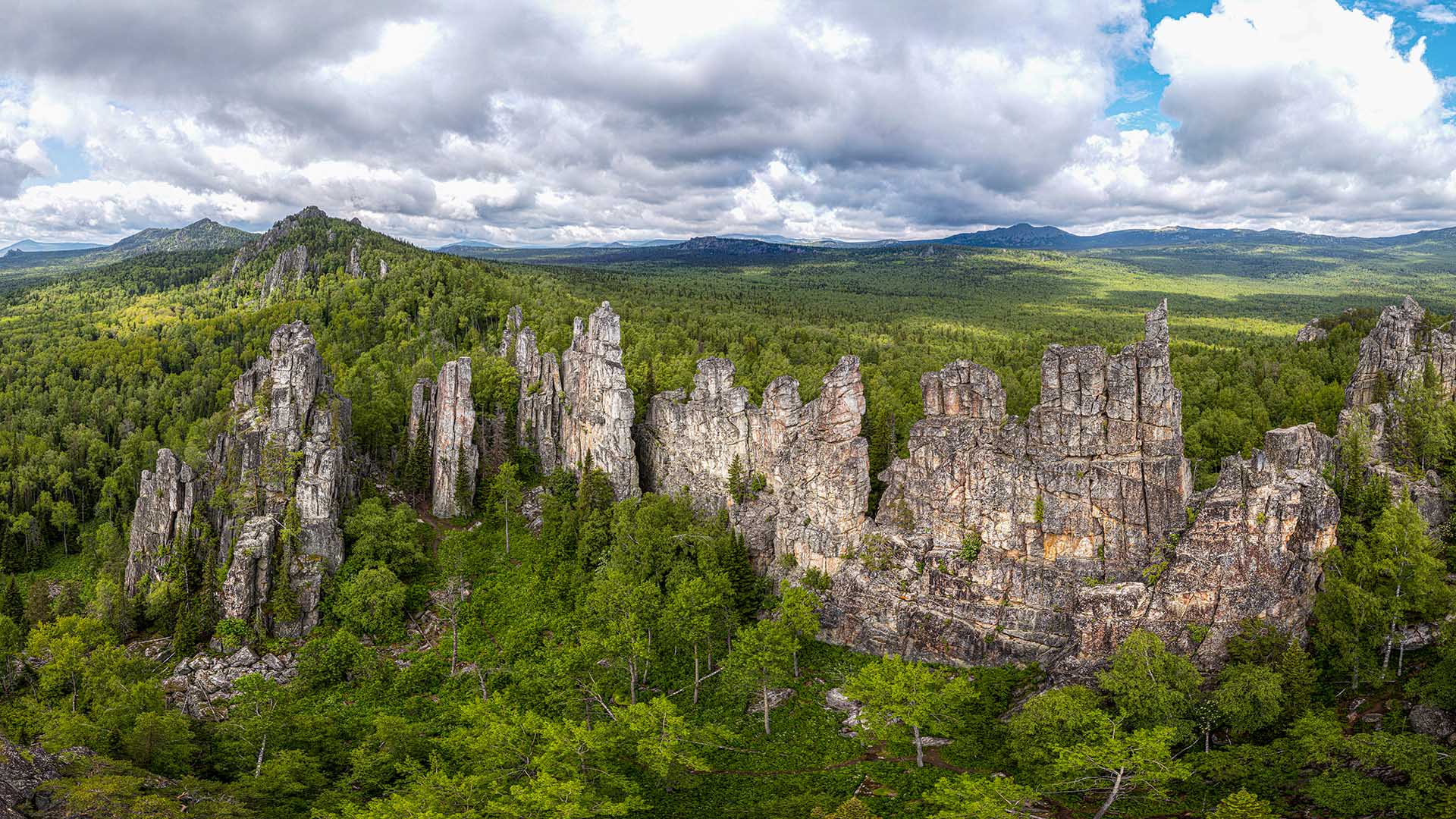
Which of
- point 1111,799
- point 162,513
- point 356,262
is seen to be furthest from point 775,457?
point 356,262

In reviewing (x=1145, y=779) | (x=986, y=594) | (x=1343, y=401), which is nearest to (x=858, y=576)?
(x=986, y=594)

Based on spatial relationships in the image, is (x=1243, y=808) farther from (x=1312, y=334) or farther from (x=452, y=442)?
(x=1312, y=334)

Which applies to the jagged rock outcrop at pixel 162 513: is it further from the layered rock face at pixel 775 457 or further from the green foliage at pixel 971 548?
the green foliage at pixel 971 548

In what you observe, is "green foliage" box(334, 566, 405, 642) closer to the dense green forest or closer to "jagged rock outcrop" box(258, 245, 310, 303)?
the dense green forest

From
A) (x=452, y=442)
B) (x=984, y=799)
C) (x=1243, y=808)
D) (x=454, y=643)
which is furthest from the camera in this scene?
(x=452, y=442)

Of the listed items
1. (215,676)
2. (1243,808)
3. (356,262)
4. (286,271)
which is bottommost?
(215,676)

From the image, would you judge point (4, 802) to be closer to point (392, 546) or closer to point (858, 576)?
point (392, 546)
